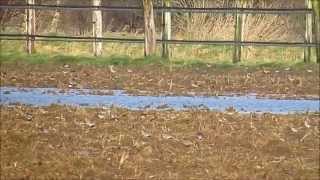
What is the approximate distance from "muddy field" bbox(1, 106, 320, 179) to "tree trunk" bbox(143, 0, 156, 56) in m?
7.45

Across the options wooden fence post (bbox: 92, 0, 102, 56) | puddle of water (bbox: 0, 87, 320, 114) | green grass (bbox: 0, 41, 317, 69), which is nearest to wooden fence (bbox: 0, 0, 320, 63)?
wooden fence post (bbox: 92, 0, 102, 56)

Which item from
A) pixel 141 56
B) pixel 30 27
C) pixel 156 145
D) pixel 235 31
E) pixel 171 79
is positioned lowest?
pixel 156 145

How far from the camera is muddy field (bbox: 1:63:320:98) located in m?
11.0

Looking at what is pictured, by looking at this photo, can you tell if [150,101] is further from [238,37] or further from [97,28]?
[97,28]

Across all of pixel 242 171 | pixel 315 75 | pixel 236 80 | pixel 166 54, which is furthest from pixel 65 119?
pixel 166 54

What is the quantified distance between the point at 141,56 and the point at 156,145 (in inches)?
386

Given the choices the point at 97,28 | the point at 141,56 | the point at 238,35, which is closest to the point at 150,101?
the point at 141,56

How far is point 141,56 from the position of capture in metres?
16.1

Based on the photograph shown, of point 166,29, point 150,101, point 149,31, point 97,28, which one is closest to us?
point 150,101

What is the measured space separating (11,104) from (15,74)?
153 inches

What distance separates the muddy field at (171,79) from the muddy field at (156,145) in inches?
109

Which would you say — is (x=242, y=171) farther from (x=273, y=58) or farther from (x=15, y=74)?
(x=273, y=58)

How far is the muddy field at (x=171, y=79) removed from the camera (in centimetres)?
1100

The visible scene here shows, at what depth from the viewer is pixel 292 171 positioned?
570 centimetres
